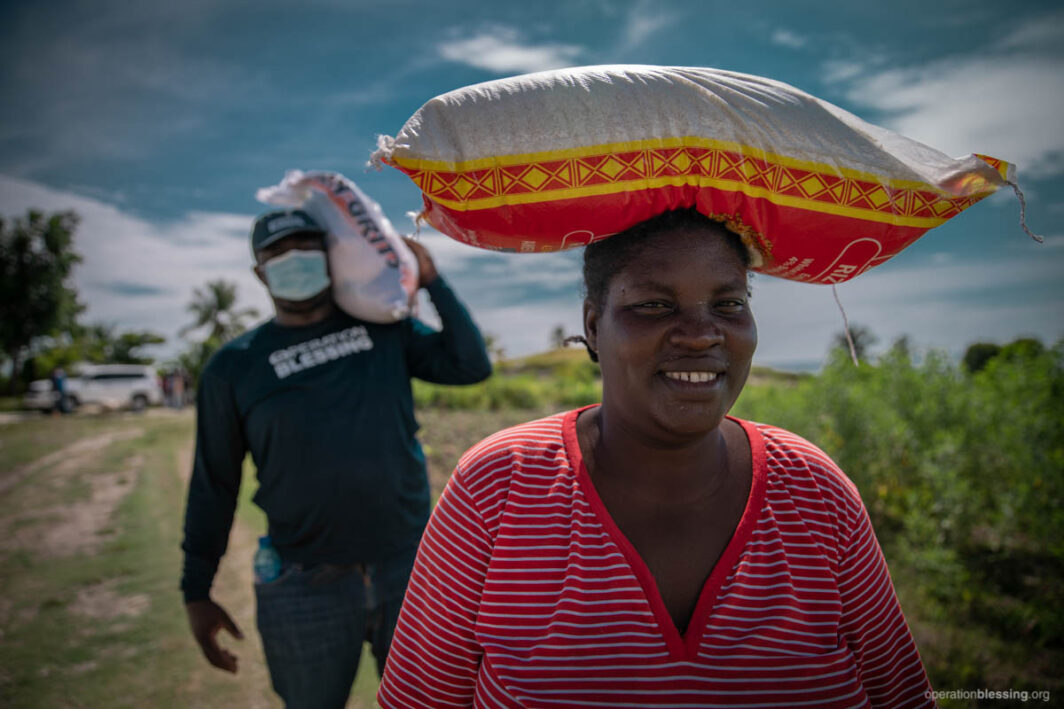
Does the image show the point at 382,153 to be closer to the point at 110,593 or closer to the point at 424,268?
the point at 424,268

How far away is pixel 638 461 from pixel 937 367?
596 cm

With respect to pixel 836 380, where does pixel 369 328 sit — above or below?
above

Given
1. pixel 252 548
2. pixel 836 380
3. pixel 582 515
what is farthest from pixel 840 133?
pixel 252 548

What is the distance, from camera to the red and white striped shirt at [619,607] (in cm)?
119

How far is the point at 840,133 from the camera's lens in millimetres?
1294

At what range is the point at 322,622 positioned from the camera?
227cm

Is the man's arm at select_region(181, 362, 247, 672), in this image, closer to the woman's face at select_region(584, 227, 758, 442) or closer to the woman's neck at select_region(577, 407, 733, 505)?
the woman's neck at select_region(577, 407, 733, 505)

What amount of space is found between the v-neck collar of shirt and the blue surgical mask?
1.61 m

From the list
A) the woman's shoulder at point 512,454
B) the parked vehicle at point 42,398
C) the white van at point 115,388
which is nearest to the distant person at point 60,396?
the parked vehicle at point 42,398

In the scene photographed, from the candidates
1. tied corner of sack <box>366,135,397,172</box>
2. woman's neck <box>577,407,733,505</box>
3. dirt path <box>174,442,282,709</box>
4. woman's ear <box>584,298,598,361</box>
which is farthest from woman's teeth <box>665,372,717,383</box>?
dirt path <box>174,442,282,709</box>

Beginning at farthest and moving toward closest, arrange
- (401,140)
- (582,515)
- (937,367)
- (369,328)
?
(937,367) < (369,328) < (582,515) < (401,140)

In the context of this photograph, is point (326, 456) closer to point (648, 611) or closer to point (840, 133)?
point (648, 611)

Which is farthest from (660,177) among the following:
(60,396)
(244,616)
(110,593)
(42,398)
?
(42,398)

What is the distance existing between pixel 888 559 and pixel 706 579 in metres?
5.35
